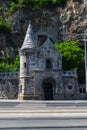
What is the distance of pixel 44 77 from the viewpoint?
4981 cm

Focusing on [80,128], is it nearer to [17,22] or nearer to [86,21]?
[86,21]

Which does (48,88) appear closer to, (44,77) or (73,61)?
→ (44,77)

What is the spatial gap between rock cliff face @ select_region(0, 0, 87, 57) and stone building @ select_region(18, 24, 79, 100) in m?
21.5

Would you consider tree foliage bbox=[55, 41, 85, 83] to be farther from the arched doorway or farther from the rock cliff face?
the rock cliff face

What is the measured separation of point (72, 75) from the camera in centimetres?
5006

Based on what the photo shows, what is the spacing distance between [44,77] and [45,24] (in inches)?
1062

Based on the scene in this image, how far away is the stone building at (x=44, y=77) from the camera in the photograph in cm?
4962

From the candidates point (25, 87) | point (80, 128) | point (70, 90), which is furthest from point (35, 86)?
point (80, 128)

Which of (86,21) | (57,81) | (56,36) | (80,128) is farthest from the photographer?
(56,36)

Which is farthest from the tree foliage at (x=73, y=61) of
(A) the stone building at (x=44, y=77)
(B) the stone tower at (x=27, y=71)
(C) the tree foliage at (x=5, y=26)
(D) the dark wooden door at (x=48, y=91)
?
(C) the tree foliage at (x=5, y=26)

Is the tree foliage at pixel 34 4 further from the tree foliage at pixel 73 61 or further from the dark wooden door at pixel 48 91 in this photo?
the dark wooden door at pixel 48 91

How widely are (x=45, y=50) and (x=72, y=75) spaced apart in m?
5.26

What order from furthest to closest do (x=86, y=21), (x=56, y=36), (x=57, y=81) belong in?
1. (x=56, y=36)
2. (x=86, y=21)
3. (x=57, y=81)

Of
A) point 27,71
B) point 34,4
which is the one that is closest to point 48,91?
point 27,71
